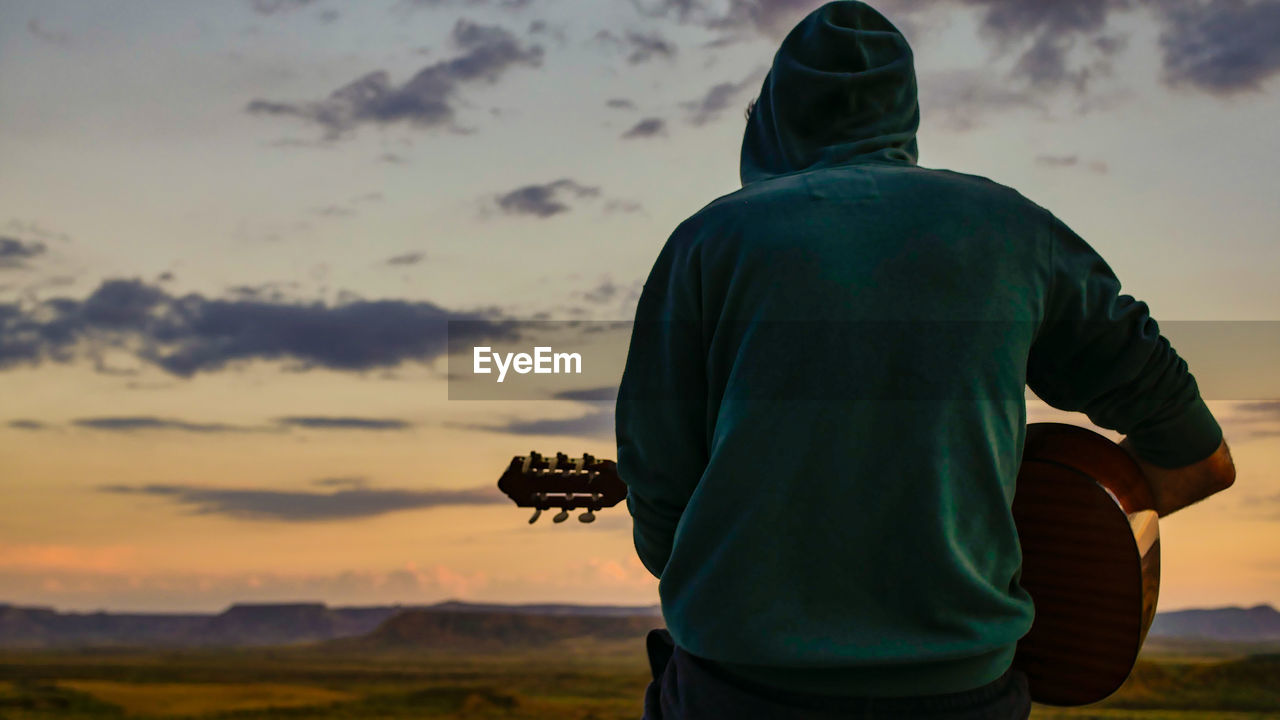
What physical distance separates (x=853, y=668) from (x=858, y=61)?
1.36 meters

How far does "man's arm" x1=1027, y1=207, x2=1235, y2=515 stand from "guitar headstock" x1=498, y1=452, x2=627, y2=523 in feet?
5.90

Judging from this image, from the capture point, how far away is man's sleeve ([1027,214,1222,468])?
7.24 feet

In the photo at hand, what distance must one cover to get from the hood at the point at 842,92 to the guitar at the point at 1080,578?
0.90 m

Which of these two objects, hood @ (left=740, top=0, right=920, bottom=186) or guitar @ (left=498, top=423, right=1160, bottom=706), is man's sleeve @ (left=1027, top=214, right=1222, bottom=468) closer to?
guitar @ (left=498, top=423, right=1160, bottom=706)

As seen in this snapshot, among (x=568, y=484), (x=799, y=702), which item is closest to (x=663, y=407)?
(x=799, y=702)

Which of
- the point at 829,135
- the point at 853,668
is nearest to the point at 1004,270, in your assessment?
the point at 829,135

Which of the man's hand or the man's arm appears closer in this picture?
the man's arm

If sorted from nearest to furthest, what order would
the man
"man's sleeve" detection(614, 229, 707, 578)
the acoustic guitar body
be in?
the man → "man's sleeve" detection(614, 229, 707, 578) → the acoustic guitar body

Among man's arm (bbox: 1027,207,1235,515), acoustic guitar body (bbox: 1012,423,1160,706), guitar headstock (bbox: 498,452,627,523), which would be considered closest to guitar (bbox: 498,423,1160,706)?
acoustic guitar body (bbox: 1012,423,1160,706)

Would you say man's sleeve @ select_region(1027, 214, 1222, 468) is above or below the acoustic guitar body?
above

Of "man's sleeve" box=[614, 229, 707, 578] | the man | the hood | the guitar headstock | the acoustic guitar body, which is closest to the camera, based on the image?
the man

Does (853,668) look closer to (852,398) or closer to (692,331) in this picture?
(852,398)

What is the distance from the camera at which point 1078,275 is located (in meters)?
2.20

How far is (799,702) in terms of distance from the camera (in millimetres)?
1915
